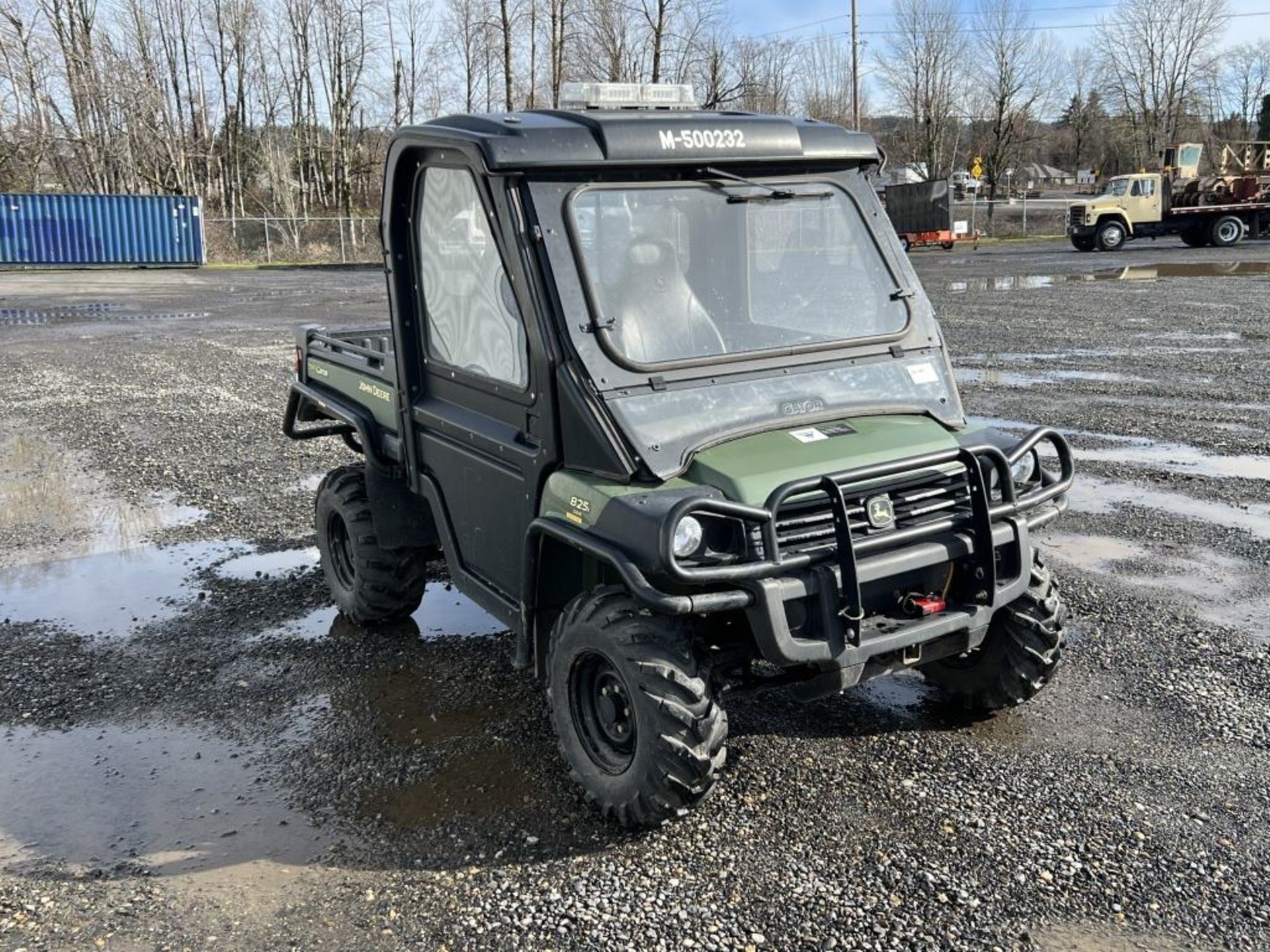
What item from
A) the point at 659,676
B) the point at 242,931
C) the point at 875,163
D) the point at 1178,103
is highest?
the point at 1178,103

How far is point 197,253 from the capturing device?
122 ft

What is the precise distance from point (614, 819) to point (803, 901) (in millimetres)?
700

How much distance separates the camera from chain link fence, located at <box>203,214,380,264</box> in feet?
129

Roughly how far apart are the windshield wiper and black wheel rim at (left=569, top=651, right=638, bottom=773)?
5.66 ft

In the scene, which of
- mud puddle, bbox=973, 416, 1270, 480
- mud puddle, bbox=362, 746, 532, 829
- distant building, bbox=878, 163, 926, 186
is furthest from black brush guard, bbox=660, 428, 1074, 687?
distant building, bbox=878, 163, 926, 186

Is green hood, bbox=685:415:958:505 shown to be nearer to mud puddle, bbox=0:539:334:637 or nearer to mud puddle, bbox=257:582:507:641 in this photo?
mud puddle, bbox=257:582:507:641

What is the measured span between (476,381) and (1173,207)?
114 feet

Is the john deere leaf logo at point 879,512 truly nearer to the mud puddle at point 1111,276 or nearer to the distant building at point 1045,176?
the mud puddle at point 1111,276

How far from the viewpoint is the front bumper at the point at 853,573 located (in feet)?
11.0

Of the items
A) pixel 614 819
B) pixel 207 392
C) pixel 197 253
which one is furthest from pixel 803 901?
pixel 197 253

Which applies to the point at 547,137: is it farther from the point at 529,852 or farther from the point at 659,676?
the point at 529,852

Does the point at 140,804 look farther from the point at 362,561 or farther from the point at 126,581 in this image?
the point at 126,581

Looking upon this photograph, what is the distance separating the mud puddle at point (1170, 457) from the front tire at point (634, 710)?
579 centimetres

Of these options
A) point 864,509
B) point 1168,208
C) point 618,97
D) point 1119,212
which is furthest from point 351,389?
point 1168,208
